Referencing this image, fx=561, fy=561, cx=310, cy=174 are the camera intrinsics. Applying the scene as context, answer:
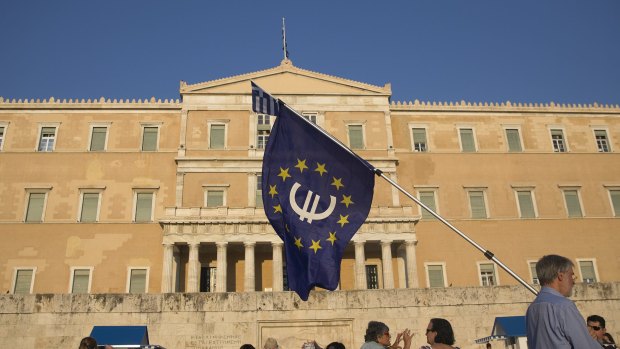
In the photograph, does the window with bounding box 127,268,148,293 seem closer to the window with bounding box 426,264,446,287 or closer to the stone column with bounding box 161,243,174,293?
the stone column with bounding box 161,243,174,293

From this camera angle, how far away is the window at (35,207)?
30406 mm

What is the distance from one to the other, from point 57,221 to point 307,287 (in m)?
26.7

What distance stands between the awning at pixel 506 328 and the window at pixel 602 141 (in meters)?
25.9

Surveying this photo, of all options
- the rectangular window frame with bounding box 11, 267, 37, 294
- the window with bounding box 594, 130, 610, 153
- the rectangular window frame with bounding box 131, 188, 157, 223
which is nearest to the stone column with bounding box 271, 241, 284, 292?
the rectangular window frame with bounding box 131, 188, 157, 223

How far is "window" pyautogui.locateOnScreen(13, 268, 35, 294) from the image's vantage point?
28734 millimetres

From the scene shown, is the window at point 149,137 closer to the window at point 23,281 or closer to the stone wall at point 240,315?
the window at point 23,281

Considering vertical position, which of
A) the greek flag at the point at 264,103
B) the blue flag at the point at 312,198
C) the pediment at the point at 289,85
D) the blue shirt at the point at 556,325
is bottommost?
the blue shirt at the point at 556,325

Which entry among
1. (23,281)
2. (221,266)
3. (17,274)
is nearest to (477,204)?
(221,266)

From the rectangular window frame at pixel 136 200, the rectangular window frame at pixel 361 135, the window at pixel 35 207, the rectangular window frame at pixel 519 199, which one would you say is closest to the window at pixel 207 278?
the rectangular window frame at pixel 136 200

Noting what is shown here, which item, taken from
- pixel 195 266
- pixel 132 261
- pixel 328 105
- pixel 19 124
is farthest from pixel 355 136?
pixel 19 124

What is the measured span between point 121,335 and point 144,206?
63.3 ft

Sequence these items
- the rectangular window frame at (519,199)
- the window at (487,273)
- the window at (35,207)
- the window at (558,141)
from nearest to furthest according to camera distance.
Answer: the window at (35,207)
the window at (487,273)
the rectangular window frame at (519,199)
the window at (558,141)

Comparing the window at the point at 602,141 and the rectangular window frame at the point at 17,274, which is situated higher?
the window at the point at 602,141

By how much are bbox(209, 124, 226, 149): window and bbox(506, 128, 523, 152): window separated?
1726cm
